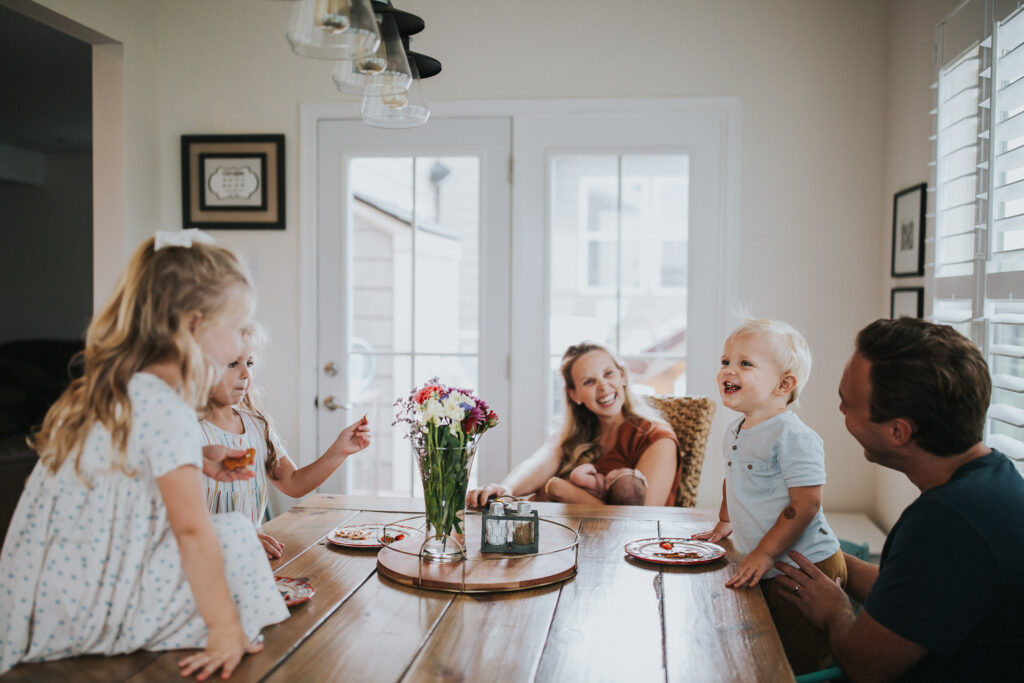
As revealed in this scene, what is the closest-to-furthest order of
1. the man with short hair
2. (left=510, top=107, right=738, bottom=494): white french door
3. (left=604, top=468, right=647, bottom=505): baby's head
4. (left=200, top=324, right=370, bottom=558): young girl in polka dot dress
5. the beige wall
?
1. the man with short hair
2. (left=200, top=324, right=370, bottom=558): young girl in polka dot dress
3. (left=604, top=468, right=647, bottom=505): baby's head
4. the beige wall
5. (left=510, top=107, right=738, bottom=494): white french door

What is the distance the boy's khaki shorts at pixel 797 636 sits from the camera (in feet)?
5.62

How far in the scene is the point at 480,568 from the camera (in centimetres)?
167

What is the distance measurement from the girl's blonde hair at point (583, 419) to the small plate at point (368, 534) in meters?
0.81

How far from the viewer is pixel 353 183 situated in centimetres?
364

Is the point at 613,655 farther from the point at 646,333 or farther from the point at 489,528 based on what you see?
the point at 646,333

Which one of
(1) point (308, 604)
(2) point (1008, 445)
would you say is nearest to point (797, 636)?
(2) point (1008, 445)

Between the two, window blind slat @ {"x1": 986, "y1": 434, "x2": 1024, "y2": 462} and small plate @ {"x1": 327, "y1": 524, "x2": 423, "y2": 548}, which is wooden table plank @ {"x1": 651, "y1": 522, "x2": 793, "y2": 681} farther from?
window blind slat @ {"x1": 986, "y1": 434, "x2": 1024, "y2": 462}

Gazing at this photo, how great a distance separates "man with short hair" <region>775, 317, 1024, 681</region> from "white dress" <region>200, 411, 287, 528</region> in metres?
1.20

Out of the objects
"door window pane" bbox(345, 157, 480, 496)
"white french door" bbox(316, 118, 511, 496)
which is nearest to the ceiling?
"white french door" bbox(316, 118, 511, 496)

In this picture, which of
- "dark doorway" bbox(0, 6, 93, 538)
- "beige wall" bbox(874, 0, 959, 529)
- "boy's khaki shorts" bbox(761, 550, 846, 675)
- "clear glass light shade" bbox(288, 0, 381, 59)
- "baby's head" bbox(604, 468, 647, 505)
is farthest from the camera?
"dark doorway" bbox(0, 6, 93, 538)

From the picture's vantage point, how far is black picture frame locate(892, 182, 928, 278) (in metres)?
2.81

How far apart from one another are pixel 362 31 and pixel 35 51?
12.3 ft

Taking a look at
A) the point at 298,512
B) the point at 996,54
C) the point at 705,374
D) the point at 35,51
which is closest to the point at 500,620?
the point at 298,512

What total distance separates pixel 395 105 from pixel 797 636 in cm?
145
